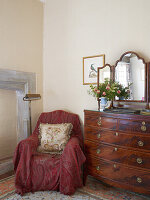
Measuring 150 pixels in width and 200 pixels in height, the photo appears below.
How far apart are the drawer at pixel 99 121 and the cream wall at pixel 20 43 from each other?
4.61 ft

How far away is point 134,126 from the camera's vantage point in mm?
2148

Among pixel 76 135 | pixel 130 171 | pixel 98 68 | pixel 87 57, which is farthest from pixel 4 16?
pixel 130 171

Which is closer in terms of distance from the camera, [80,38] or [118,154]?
[118,154]

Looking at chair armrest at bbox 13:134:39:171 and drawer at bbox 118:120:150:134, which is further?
chair armrest at bbox 13:134:39:171

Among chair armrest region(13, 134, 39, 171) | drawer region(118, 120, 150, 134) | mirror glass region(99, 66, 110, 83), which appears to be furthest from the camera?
mirror glass region(99, 66, 110, 83)

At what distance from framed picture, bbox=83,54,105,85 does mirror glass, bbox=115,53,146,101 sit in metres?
0.36

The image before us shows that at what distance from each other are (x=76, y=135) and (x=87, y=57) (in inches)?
51.5

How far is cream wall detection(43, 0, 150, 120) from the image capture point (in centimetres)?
263

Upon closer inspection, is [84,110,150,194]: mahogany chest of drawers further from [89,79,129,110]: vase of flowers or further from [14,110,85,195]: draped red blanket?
[89,79,129,110]: vase of flowers

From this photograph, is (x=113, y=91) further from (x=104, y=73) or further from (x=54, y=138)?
(x=54, y=138)

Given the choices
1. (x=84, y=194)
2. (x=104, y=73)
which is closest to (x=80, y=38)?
(x=104, y=73)

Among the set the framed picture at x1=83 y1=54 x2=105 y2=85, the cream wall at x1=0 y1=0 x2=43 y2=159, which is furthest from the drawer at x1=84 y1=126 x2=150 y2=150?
the cream wall at x1=0 y1=0 x2=43 y2=159

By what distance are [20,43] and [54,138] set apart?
1.80m

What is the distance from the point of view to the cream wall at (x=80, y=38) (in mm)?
2630
